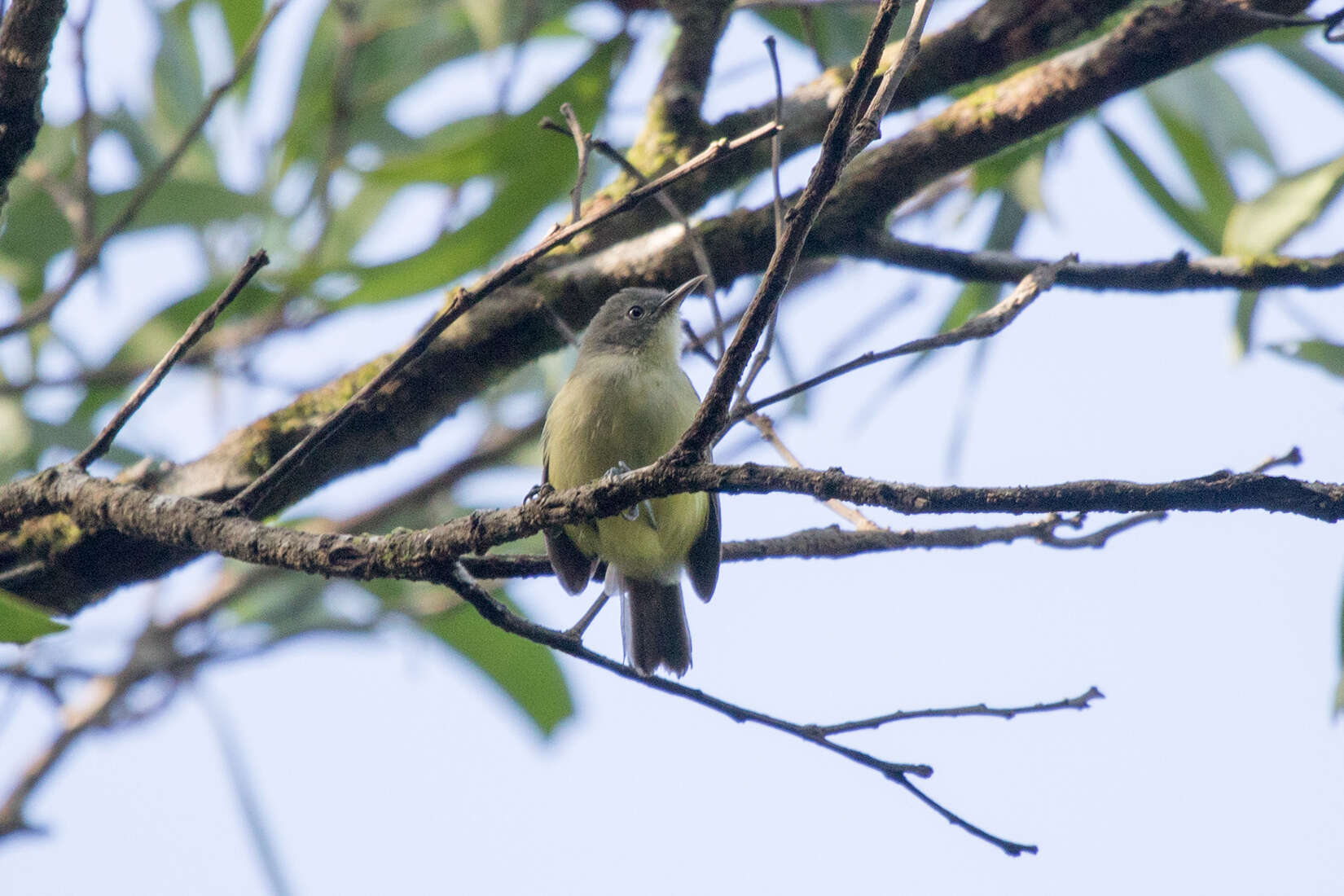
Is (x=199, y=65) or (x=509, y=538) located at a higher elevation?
(x=199, y=65)

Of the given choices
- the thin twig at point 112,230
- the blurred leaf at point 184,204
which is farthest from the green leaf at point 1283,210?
the blurred leaf at point 184,204

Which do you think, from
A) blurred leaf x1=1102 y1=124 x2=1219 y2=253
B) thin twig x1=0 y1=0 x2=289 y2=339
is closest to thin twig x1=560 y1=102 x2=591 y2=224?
thin twig x1=0 y1=0 x2=289 y2=339

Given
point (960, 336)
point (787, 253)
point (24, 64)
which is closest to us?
point (787, 253)

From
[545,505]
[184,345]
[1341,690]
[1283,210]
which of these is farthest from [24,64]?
[1341,690]

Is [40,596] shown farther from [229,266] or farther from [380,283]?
[229,266]

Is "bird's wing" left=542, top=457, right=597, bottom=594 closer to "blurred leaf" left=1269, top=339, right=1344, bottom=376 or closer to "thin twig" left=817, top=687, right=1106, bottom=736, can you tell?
"thin twig" left=817, top=687, right=1106, bottom=736

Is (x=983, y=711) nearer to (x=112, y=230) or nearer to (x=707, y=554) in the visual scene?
(x=707, y=554)

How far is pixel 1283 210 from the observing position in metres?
4.02

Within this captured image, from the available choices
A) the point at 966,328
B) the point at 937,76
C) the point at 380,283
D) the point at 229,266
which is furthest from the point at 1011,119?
the point at 229,266

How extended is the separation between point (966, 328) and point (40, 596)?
2628mm

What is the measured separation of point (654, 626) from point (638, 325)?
1.05 metres

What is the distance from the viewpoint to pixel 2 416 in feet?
16.1

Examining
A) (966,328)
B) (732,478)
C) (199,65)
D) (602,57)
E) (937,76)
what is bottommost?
(732,478)

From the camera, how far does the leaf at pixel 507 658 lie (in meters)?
5.72
